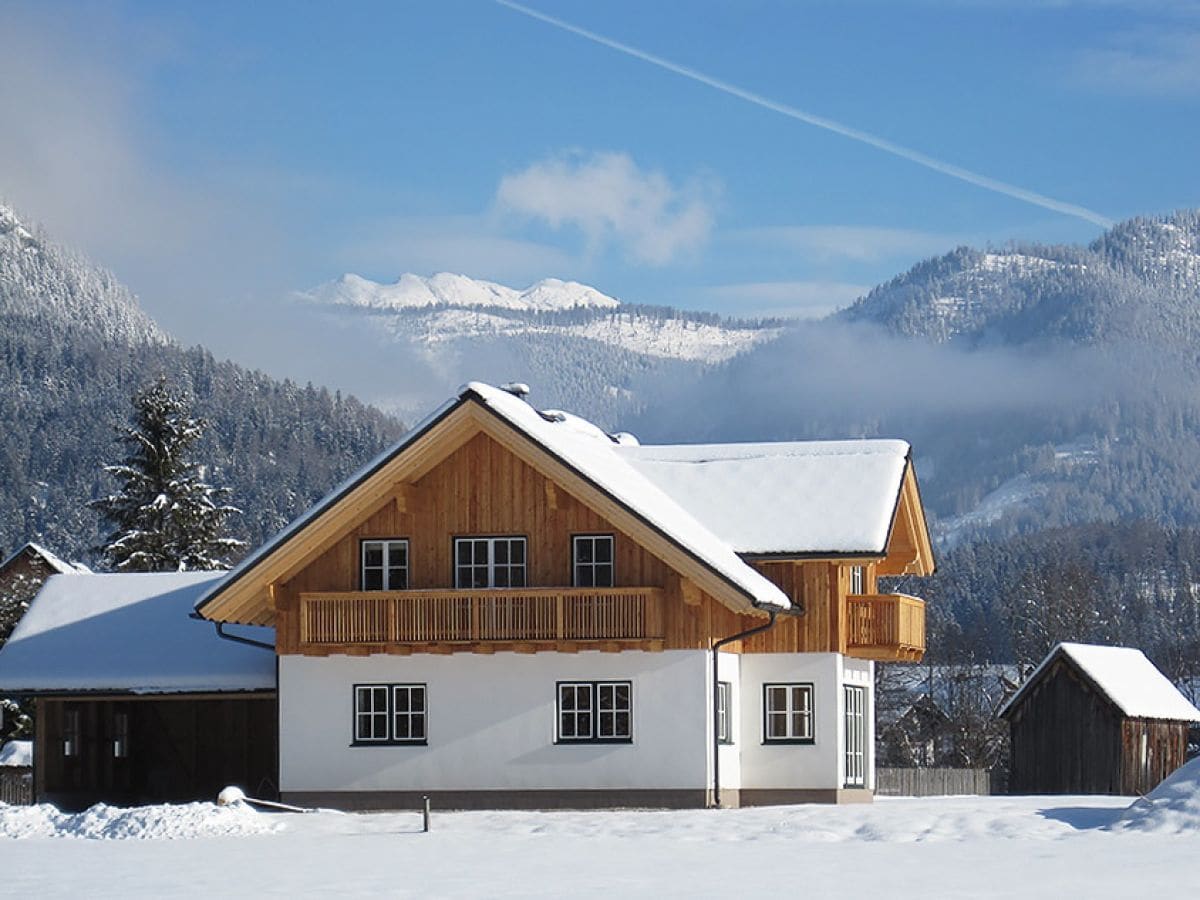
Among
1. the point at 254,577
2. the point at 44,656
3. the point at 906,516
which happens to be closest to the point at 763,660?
the point at 906,516

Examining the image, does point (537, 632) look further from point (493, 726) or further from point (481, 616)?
point (493, 726)

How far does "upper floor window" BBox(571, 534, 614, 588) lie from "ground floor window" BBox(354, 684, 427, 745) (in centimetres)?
370

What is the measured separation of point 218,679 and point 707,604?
1011 centimetres

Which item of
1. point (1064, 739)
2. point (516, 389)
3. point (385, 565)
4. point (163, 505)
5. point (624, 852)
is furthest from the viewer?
point (163, 505)

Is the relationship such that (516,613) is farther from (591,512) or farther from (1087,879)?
(1087,879)

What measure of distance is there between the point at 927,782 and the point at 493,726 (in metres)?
22.7

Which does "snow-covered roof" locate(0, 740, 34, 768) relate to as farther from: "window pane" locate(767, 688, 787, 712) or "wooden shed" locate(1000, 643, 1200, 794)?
"wooden shed" locate(1000, 643, 1200, 794)

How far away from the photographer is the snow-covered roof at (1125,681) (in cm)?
5891

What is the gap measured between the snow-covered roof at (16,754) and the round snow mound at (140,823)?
26249 millimetres

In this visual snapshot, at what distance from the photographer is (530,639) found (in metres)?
40.2

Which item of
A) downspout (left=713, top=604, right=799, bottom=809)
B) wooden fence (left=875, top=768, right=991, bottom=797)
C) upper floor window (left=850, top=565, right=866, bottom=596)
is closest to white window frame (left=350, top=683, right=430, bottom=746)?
downspout (left=713, top=604, right=799, bottom=809)

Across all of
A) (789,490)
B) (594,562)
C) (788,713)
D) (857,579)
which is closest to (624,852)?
(594,562)

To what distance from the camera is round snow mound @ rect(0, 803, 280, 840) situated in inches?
1357

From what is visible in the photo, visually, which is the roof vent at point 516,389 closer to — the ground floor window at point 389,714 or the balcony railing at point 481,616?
the balcony railing at point 481,616
